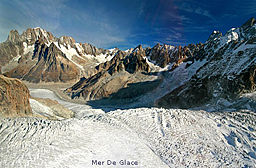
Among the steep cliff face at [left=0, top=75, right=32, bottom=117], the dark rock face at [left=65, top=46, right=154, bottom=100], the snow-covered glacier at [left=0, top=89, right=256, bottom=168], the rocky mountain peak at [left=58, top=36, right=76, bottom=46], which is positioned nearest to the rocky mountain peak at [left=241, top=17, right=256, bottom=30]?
the dark rock face at [left=65, top=46, right=154, bottom=100]

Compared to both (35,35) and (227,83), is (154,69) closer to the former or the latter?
(227,83)

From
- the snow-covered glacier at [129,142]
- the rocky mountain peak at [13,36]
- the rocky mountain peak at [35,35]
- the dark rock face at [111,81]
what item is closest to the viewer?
the snow-covered glacier at [129,142]

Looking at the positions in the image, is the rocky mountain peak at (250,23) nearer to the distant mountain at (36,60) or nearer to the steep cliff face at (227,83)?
the steep cliff face at (227,83)

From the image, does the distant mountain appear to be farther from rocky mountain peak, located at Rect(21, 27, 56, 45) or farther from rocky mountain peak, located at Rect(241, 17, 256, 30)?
rocky mountain peak, located at Rect(241, 17, 256, 30)

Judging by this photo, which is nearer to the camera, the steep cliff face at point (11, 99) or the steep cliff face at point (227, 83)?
the steep cliff face at point (11, 99)

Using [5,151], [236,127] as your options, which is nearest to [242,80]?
[236,127]

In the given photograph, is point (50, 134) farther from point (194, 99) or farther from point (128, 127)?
point (194, 99)

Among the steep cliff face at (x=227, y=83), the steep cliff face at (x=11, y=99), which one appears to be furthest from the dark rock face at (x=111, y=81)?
the steep cliff face at (x=11, y=99)
